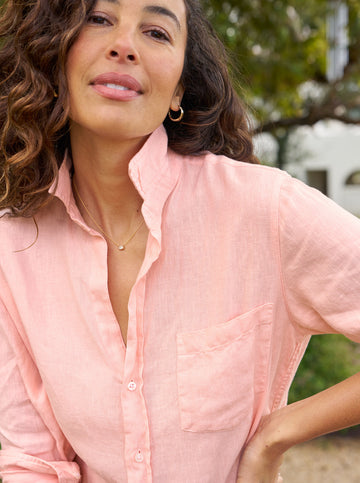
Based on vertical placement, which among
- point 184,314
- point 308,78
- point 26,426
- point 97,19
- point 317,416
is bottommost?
point 308,78

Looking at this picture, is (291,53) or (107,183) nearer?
(107,183)

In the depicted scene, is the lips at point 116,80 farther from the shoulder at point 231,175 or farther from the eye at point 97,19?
the shoulder at point 231,175

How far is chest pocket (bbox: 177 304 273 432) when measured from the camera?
1.68 meters

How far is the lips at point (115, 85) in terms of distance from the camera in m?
1.61

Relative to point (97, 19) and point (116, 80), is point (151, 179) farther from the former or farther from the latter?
point (97, 19)

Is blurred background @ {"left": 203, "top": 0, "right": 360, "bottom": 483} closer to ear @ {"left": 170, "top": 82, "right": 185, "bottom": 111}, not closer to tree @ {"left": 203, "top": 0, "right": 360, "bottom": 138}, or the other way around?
tree @ {"left": 203, "top": 0, "right": 360, "bottom": 138}

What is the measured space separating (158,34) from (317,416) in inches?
44.9

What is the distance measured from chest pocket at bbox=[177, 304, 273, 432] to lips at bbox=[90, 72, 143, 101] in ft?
2.19

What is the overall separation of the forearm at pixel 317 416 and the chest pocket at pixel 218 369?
0.12m

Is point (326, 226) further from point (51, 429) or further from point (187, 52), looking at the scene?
point (51, 429)

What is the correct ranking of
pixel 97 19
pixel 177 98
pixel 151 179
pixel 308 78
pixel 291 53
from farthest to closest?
1. pixel 308 78
2. pixel 291 53
3. pixel 177 98
4. pixel 151 179
5. pixel 97 19

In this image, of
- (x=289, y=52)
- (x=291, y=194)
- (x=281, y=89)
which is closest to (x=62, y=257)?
(x=291, y=194)

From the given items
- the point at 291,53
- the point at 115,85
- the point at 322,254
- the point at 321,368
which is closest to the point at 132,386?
the point at 322,254

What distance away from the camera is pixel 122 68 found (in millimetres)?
1614
